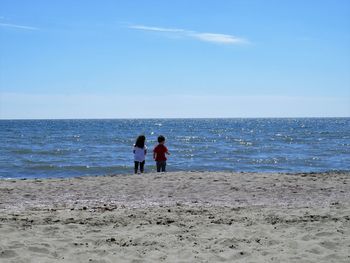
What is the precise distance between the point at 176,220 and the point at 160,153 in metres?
7.71

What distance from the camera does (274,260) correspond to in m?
5.77

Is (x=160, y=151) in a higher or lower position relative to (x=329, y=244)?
higher

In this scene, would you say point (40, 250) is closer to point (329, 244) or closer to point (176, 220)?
point (176, 220)

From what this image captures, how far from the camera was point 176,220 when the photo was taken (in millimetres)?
7969

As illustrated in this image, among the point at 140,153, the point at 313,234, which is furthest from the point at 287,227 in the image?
the point at 140,153

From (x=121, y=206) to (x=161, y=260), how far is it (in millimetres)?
3835

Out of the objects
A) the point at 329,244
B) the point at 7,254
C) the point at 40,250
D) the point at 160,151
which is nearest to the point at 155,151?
the point at 160,151

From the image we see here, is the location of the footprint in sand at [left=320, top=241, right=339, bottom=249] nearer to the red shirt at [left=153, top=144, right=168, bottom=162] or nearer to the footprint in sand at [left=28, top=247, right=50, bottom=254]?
the footprint in sand at [left=28, top=247, right=50, bottom=254]

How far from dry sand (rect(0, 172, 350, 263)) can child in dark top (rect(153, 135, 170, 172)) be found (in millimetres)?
2355

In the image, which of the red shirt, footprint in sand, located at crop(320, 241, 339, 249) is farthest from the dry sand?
the red shirt

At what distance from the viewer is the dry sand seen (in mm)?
6062

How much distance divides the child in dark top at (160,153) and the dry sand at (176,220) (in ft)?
7.73

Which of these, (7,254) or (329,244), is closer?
(7,254)

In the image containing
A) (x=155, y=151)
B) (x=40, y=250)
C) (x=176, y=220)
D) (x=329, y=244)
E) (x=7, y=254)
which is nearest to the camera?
(x=7, y=254)
